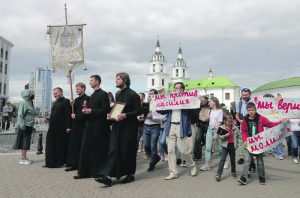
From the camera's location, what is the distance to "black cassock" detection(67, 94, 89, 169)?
8672mm

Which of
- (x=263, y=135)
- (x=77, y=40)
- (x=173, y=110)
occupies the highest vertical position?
(x=77, y=40)

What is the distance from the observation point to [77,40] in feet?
30.1

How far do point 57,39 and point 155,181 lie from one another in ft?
15.9

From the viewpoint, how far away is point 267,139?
23.0ft

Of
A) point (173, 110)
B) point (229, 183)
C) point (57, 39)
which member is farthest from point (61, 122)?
point (229, 183)

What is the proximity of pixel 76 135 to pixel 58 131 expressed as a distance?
892mm

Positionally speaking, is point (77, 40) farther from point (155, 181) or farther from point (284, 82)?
point (284, 82)

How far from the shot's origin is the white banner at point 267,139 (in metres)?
6.88

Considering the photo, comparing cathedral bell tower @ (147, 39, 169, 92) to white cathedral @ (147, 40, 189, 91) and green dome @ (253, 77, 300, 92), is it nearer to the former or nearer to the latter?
white cathedral @ (147, 40, 189, 91)

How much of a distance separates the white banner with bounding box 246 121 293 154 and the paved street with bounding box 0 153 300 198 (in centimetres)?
72

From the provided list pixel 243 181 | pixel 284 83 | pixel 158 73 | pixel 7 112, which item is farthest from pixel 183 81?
pixel 243 181

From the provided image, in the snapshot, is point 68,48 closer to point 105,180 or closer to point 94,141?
point 94,141

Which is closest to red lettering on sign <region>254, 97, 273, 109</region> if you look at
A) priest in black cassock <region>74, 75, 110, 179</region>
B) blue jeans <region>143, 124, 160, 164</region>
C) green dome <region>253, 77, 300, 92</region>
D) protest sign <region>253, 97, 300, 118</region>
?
protest sign <region>253, 97, 300, 118</region>

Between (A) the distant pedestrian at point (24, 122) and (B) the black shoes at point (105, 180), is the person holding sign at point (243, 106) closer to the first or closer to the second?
(B) the black shoes at point (105, 180)
